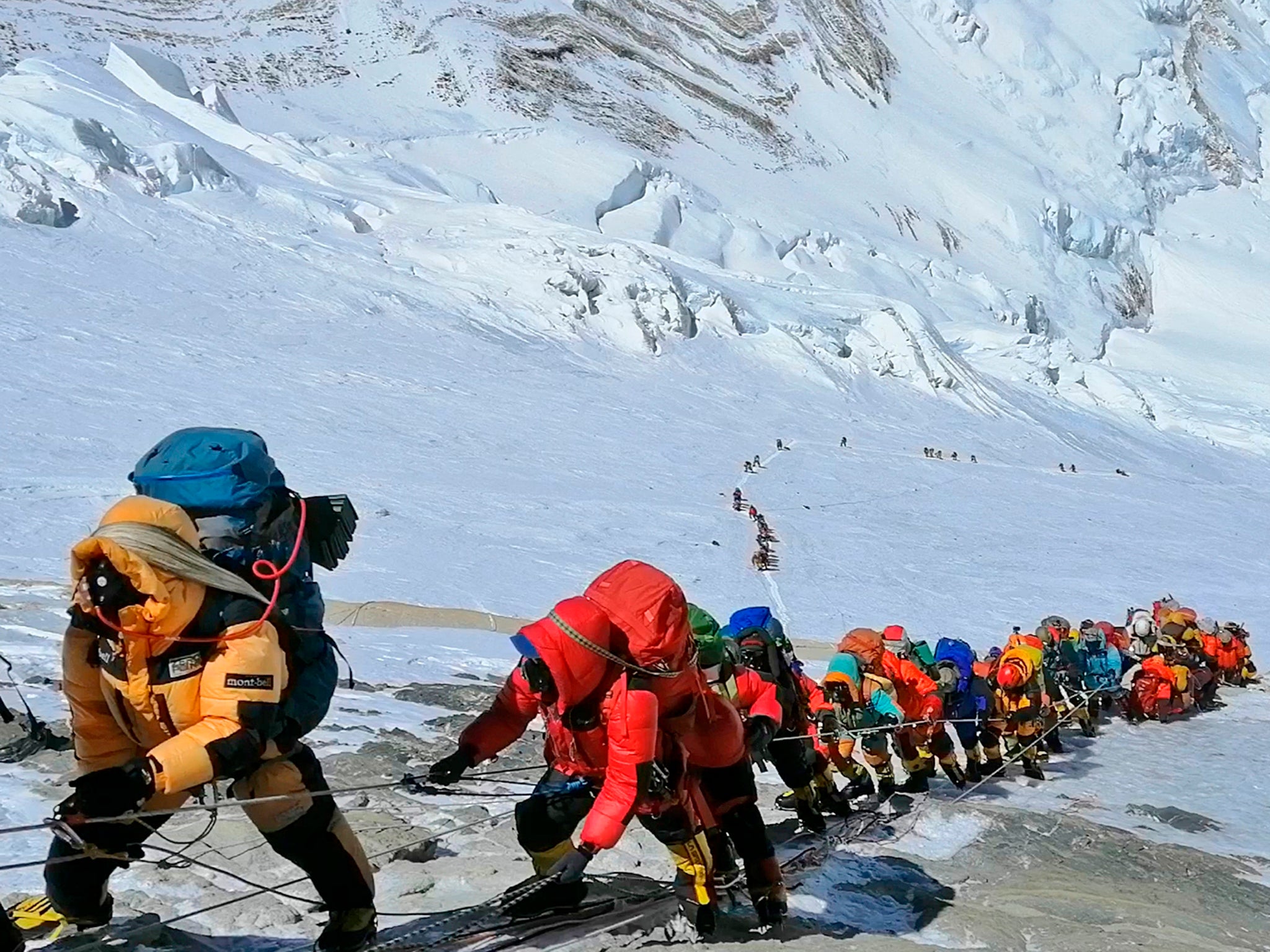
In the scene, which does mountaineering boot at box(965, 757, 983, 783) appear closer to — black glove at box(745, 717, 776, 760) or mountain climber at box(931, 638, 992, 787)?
mountain climber at box(931, 638, 992, 787)

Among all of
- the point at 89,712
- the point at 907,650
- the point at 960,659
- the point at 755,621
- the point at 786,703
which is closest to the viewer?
the point at 89,712

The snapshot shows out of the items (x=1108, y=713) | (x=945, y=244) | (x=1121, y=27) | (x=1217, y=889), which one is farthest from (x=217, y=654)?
(x=1121, y=27)

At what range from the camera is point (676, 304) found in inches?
1455

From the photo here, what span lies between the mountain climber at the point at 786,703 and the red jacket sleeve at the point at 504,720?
1553mm

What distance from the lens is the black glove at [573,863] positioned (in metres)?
3.88

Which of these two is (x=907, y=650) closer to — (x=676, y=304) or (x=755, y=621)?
(x=755, y=621)

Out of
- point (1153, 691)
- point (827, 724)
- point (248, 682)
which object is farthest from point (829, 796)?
point (1153, 691)

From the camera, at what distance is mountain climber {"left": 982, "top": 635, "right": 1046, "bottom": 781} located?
28.3ft

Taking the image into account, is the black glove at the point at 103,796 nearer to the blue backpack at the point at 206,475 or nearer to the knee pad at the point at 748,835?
the blue backpack at the point at 206,475

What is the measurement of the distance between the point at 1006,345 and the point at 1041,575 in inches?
Answer: 1145

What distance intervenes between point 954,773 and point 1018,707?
0.96 m

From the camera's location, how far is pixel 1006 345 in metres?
47.2

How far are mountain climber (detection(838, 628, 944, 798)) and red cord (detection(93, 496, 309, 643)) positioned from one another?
425 centimetres

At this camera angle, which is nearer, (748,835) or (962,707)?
(748,835)
